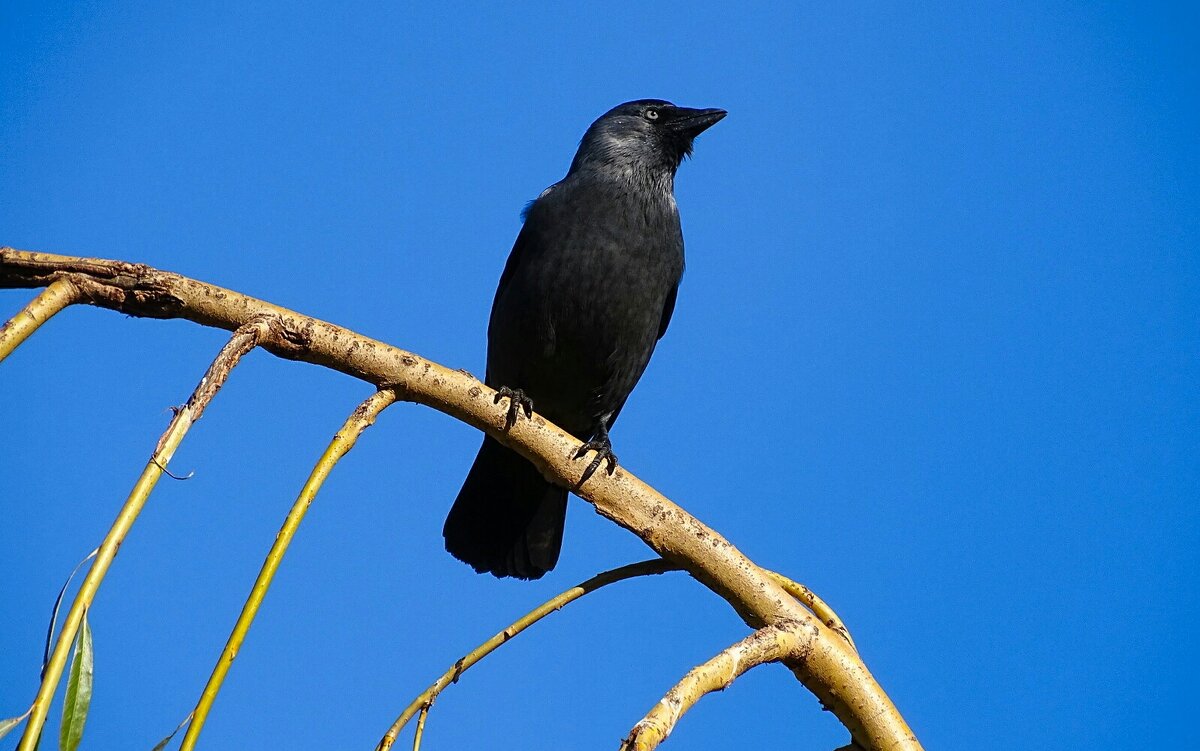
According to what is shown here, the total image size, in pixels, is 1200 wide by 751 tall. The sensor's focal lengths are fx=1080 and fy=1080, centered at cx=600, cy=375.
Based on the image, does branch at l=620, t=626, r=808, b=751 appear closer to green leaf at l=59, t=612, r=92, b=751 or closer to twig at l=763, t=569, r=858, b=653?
twig at l=763, t=569, r=858, b=653

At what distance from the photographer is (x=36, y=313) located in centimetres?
179

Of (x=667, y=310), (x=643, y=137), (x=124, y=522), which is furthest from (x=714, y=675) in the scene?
(x=643, y=137)

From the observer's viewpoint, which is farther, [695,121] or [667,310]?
[695,121]

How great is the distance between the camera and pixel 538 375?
465 cm

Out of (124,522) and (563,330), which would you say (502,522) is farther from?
(124,522)

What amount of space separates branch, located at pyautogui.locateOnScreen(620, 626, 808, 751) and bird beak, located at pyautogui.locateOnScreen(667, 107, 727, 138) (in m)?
4.06

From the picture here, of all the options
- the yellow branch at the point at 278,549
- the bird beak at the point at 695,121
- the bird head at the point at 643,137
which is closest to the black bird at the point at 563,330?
the bird head at the point at 643,137

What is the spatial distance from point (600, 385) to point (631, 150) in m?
1.42

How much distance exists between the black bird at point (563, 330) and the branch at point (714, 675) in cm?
229

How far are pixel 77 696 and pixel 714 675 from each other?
3.44ft

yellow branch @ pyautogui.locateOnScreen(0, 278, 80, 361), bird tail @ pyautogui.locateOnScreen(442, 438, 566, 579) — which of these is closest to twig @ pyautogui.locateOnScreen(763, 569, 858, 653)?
yellow branch @ pyautogui.locateOnScreen(0, 278, 80, 361)

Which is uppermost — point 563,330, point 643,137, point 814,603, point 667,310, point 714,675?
point 643,137

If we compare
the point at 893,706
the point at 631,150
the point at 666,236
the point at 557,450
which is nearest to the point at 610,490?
the point at 557,450

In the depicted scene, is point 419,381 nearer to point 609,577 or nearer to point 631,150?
point 609,577
